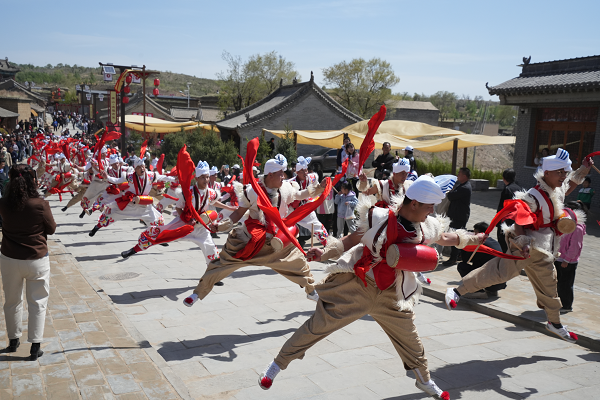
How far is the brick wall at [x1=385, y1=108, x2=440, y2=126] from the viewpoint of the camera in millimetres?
45688

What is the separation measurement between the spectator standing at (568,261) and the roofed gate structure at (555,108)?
29.5ft

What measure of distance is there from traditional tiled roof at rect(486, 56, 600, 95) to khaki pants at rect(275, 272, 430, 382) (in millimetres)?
13175


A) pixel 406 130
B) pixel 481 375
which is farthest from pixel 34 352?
pixel 406 130

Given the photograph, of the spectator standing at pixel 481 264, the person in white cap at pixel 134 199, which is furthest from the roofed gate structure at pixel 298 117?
the spectator standing at pixel 481 264

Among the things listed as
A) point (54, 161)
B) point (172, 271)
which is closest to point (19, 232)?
point (172, 271)

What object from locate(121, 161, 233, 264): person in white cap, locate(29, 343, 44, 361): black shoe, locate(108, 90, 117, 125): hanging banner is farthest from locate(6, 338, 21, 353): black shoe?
locate(108, 90, 117, 125): hanging banner

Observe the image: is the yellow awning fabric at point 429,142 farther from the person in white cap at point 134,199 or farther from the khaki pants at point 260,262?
the khaki pants at point 260,262

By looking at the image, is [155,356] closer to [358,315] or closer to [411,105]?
[358,315]

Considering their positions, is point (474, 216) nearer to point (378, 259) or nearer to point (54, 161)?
point (378, 259)

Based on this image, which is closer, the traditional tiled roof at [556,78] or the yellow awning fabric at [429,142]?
the traditional tiled roof at [556,78]

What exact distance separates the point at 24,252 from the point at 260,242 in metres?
2.17

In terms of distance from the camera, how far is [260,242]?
16.9 ft

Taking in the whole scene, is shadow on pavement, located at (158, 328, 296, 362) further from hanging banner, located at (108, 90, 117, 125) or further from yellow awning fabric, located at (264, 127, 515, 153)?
hanging banner, located at (108, 90, 117, 125)

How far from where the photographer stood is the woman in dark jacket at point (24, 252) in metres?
4.24
